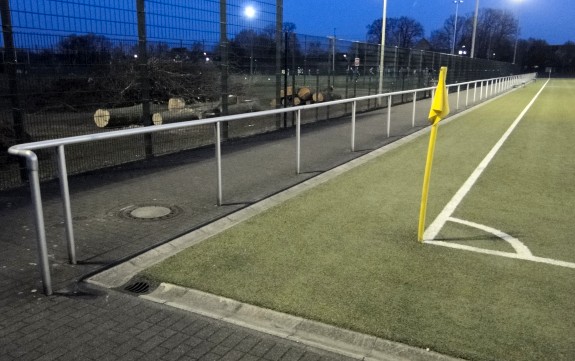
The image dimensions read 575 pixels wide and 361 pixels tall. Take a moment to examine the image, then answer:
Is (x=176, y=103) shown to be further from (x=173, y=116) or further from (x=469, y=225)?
(x=469, y=225)

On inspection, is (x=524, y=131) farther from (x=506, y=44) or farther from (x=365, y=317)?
(x=506, y=44)

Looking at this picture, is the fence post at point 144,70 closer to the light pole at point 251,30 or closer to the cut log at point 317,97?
the light pole at point 251,30

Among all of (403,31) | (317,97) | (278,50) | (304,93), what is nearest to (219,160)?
(278,50)

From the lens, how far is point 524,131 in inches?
545

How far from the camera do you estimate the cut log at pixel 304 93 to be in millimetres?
15727

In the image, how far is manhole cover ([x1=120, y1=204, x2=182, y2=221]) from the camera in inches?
221

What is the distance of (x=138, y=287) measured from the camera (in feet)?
13.0

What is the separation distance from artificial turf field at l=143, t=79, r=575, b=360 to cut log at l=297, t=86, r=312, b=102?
8.47 meters

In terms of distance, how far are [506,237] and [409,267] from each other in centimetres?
147

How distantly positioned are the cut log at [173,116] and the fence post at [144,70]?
989 millimetres

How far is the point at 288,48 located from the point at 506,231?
9508 millimetres

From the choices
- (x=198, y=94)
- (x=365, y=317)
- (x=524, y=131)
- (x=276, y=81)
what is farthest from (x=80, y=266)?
(x=524, y=131)

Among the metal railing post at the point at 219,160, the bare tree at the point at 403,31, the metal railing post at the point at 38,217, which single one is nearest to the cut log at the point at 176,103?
the metal railing post at the point at 219,160

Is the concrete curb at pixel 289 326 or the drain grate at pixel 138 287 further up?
the concrete curb at pixel 289 326
